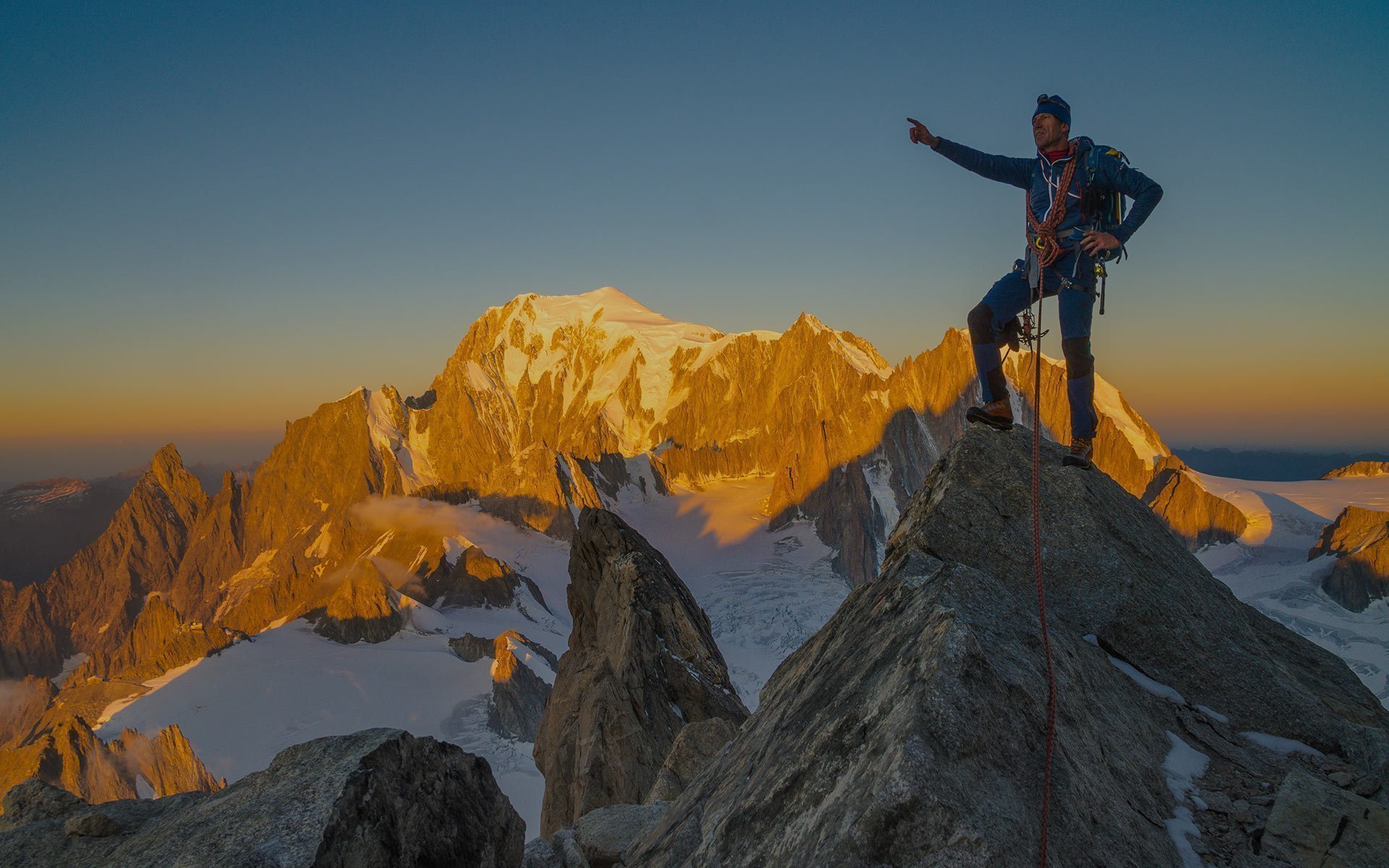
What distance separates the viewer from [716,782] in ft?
23.1

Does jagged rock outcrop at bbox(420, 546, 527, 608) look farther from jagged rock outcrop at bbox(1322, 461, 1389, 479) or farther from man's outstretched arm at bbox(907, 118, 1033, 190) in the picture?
jagged rock outcrop at bbox(1322, 461, 1389, 479)

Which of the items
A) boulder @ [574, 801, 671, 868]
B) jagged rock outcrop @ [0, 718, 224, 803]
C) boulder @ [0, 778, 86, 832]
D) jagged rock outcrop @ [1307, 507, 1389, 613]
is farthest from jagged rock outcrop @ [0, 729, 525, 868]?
jagged rock outcrop @ [1307, 507, 1389, 613]

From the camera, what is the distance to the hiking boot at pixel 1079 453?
920 centimetres

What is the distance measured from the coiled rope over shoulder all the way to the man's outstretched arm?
578 millimetres

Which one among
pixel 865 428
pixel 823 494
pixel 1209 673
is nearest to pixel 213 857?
pixel 1209 673

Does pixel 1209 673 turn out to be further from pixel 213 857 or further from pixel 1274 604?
pixel 1274 604

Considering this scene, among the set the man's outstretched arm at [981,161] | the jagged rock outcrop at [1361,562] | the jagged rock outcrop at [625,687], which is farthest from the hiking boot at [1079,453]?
the jagged rock outcrop at [1361,562]

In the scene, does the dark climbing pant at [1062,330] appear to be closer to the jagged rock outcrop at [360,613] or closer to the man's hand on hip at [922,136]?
the man's hand on hip at [922,136]

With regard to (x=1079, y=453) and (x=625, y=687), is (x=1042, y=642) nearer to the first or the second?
(x=1079, y=453)

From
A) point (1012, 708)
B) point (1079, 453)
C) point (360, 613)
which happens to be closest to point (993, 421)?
point (1079, 453)

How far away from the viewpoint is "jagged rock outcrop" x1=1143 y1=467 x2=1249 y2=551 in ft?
450

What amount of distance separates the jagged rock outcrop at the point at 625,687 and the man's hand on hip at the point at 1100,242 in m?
15.9

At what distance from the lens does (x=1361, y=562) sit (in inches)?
4085

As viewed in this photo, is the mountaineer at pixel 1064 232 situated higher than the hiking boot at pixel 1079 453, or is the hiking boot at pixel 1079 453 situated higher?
the mountaineer at pixel 1064 232
